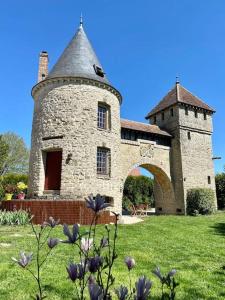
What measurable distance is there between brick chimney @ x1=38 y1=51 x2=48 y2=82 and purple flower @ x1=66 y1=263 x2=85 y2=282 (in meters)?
19.5

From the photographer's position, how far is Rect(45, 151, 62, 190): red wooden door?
1606 cm

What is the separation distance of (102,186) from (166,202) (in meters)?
Answer: 9.39

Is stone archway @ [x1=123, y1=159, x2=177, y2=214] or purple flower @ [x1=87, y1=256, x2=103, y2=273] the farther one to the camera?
stone archway @ [x1=123, y1=159, x2=177, y2=214]

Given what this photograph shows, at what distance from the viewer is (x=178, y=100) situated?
2344cm

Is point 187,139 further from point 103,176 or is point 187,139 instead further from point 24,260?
→ point 24,260

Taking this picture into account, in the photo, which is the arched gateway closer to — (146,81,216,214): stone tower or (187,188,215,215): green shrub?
(146,81,216,214): stone tower

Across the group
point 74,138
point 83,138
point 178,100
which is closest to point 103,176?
point 83,138

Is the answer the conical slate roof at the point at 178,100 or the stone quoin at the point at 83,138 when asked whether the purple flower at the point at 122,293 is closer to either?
the stone quoin at the point at 83,138

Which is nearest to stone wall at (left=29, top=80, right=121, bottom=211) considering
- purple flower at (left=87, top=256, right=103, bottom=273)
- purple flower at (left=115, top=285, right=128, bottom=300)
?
purple flower at (left=87, top=256, right=103, bottom=273)

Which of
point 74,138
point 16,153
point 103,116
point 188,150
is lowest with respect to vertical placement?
point 74,138

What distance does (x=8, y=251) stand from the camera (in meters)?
7.04

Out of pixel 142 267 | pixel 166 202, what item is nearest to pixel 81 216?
pixel 142 267

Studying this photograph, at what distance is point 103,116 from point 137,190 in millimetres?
12913

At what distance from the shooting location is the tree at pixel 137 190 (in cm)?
2814
